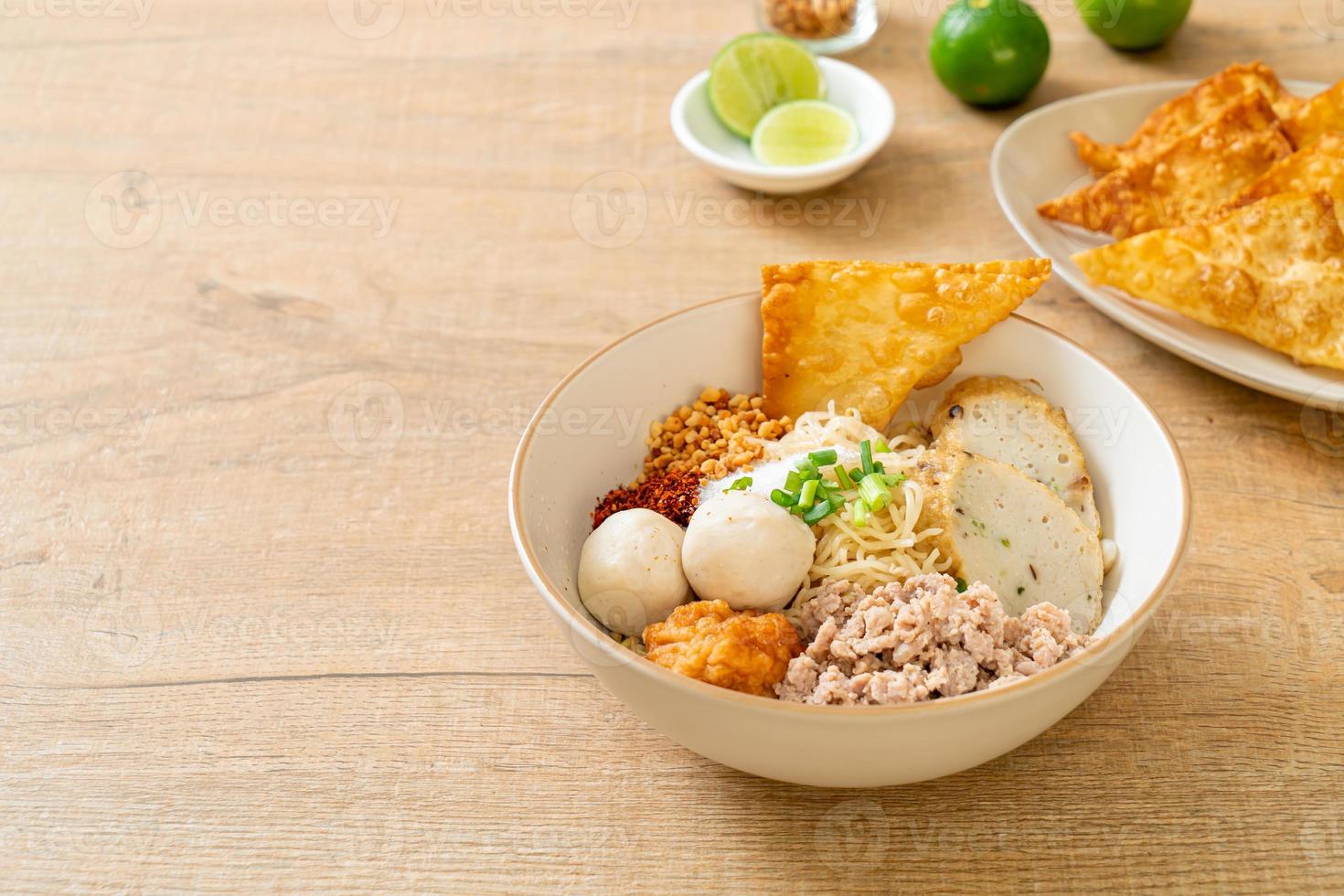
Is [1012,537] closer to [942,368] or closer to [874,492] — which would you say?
[874,492]

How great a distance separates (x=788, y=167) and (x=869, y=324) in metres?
1.00

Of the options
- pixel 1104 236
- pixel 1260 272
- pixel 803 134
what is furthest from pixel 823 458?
pixel 803 134

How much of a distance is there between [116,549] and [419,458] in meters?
0.61

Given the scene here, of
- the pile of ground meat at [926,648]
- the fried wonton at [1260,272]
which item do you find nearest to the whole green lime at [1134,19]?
the fried wonton at [1260,272]

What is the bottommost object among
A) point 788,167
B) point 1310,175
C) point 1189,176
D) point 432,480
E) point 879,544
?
point 432,480

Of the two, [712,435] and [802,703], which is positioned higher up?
[802,703]

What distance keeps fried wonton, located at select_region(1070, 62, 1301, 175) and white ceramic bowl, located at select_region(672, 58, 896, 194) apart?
58 cm

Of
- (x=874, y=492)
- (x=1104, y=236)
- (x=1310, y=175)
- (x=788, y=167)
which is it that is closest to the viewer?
(x=874, y=492)

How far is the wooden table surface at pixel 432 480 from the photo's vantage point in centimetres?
164

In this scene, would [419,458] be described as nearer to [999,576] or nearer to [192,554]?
[192,554]

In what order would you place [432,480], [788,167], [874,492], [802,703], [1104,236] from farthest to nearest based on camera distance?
[788,167] < [1104,236] < [432,480] < [874,492] < [802,703]

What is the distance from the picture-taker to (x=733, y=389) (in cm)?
216

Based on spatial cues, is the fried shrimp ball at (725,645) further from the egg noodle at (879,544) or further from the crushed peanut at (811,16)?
the crushed peanut at (811,16)

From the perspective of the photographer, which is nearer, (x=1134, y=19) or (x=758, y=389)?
(x=758, y=389)
